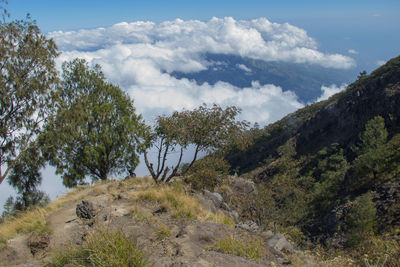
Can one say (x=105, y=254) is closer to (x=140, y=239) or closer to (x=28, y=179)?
(x=140, y=239)

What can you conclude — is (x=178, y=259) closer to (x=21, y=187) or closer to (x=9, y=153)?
(x=9, y=153)

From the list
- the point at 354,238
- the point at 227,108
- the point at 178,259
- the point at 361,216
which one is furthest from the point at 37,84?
the point at 361,216

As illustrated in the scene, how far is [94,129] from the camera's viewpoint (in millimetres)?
18875

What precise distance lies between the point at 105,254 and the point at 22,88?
1405 cm

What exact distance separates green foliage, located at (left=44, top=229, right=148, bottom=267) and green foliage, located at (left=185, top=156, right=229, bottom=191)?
11.2 meters

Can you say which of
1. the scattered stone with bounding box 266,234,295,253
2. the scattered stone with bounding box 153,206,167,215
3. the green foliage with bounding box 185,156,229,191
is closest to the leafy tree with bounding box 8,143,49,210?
the green foliage with bounding box 185,156,229,191

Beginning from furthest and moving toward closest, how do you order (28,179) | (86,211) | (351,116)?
1. (351,116)
2. (28,179)
3. (86,211)

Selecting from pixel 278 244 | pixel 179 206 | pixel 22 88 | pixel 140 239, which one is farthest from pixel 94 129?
pixel 278 244

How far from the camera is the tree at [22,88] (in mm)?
A: 13733

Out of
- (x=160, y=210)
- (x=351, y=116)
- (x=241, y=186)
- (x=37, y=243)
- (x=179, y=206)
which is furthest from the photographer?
(x=351, y=116)

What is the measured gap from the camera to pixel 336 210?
26.8 metres

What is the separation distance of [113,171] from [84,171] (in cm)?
225

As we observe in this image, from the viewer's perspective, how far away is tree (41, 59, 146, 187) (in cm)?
1788

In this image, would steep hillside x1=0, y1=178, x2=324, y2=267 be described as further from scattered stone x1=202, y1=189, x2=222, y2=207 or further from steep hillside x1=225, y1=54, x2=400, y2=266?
scattered stone x1=202, y1=189, x2=222, y2=207
